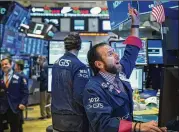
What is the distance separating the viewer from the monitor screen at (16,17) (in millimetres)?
10125

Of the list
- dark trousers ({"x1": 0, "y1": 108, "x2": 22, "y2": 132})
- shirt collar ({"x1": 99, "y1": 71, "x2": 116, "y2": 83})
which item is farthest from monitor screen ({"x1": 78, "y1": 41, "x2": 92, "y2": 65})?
shirt collar ({"x1": 99, "y1": 71, "x2": 116, "y2": 83})

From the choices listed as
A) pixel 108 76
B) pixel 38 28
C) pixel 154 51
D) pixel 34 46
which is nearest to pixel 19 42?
pixel 34 46

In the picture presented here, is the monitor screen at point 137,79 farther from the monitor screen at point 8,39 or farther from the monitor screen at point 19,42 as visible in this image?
the monitor screen at point 19,42

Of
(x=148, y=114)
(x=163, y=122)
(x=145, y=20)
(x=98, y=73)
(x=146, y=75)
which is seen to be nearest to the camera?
(x=163, y=122)

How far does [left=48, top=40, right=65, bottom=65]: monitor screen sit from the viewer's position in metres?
5.30

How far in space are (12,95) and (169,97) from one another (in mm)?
4492

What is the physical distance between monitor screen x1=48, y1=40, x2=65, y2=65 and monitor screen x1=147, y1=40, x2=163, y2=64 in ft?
4.56

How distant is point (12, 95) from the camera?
6.04 meters

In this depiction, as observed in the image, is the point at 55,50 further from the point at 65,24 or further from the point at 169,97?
the point at 65,24

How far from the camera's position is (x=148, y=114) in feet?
10.9

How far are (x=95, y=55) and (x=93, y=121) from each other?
55 centimetres

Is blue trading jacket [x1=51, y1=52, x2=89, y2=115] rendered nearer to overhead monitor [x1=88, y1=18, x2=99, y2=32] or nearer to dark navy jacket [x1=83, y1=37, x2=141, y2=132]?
dark navy jacket [x1=83, y1=37, x2=141, y2=132]

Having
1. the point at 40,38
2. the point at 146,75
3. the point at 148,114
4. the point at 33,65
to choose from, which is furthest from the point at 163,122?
the point at 40,38

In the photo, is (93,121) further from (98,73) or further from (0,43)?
(0,43)
